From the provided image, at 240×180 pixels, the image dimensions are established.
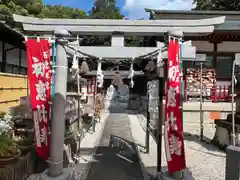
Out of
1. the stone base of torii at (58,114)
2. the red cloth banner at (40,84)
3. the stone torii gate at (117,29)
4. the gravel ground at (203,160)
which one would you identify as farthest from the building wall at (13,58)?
the gravel ground at (203,160)

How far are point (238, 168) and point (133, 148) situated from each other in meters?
5.10

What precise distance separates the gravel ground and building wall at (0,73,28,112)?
5611 millimetres

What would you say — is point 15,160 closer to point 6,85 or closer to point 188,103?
point 6,85

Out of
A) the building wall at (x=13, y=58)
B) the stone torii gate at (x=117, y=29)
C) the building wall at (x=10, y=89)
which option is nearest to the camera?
the stone torii gate at (x=117, y=29)

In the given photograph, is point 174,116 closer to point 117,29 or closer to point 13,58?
point 117,29

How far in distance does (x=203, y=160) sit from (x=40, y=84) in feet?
18.3

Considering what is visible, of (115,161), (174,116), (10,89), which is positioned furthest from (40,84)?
(10,89)

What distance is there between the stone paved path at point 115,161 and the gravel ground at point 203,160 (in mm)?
1063

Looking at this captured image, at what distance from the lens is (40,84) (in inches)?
155

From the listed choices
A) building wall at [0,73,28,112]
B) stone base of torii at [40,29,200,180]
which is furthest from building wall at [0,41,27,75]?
stone base of torii at [40,29,200,180]

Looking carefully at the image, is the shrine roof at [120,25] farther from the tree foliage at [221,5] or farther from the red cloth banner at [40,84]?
the tree foliage at [221,5]

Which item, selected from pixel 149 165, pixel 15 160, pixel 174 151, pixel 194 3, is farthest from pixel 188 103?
pixel 194 3

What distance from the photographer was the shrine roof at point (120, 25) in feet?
14.4

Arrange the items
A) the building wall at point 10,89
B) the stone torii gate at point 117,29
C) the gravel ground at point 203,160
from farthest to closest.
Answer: the building wall at point 10,89, the gravel ground at point 203,160, the stone torii gate at point 117,29
